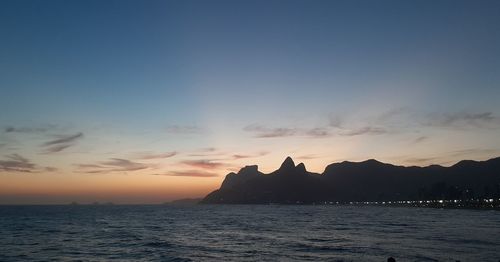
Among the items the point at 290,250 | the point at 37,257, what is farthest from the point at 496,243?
the point at 37,257

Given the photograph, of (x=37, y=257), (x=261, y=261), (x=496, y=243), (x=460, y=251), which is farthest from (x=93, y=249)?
(x=496, y=243)

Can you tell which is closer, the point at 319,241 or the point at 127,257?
the point at 127,257

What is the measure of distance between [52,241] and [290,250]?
1715 inches

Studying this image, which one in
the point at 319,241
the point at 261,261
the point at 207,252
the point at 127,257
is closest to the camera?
the point at 261,261

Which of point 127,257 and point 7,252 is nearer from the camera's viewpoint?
point 127,257

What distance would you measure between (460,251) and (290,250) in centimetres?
2269

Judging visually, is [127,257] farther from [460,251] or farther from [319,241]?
[460,251]

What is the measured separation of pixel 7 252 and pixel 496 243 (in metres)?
72.4

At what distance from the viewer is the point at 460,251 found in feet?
191

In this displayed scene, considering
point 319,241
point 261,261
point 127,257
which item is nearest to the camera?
point 261,261

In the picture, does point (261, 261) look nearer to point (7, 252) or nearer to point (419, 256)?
point (419, 256)

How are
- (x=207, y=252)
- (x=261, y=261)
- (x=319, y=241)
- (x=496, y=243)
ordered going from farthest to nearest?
(x=319, y=241)
(x=496, y=243)
(x=207, y=252)
(x=261, y=261)

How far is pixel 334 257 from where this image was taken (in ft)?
179

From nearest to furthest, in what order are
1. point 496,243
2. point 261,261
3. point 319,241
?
point 261,261, point 496,243, point 319,241
